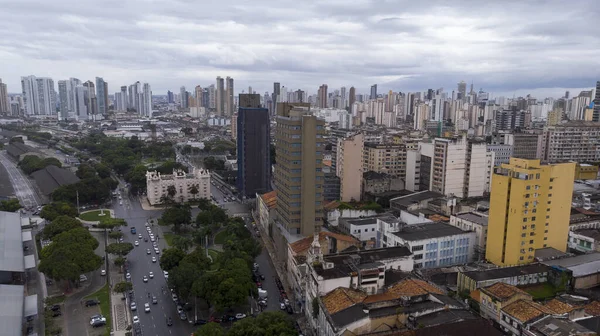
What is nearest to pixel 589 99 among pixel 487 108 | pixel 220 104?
pixel 487 108

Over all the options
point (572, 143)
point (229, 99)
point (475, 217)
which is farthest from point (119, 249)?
point (229, 99)

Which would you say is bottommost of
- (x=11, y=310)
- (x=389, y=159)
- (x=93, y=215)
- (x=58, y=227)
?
(x=93, y=215)

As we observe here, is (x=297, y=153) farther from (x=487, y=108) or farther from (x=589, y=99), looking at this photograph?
(x=589, y=99)

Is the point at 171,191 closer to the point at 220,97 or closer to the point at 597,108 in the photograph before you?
the point at 597,108

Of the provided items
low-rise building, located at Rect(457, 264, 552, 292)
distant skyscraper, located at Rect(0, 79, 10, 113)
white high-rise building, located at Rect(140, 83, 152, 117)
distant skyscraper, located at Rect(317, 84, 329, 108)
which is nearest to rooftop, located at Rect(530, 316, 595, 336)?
low-rise building, located at Rect(457, 264, 552, 292)

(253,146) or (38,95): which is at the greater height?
(38,95)

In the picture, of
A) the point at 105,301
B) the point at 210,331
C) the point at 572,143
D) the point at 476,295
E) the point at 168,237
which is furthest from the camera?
Answer: the point at 572,143

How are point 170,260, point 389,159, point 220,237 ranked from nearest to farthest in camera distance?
point 170,260, point 220,237, point 389,159
